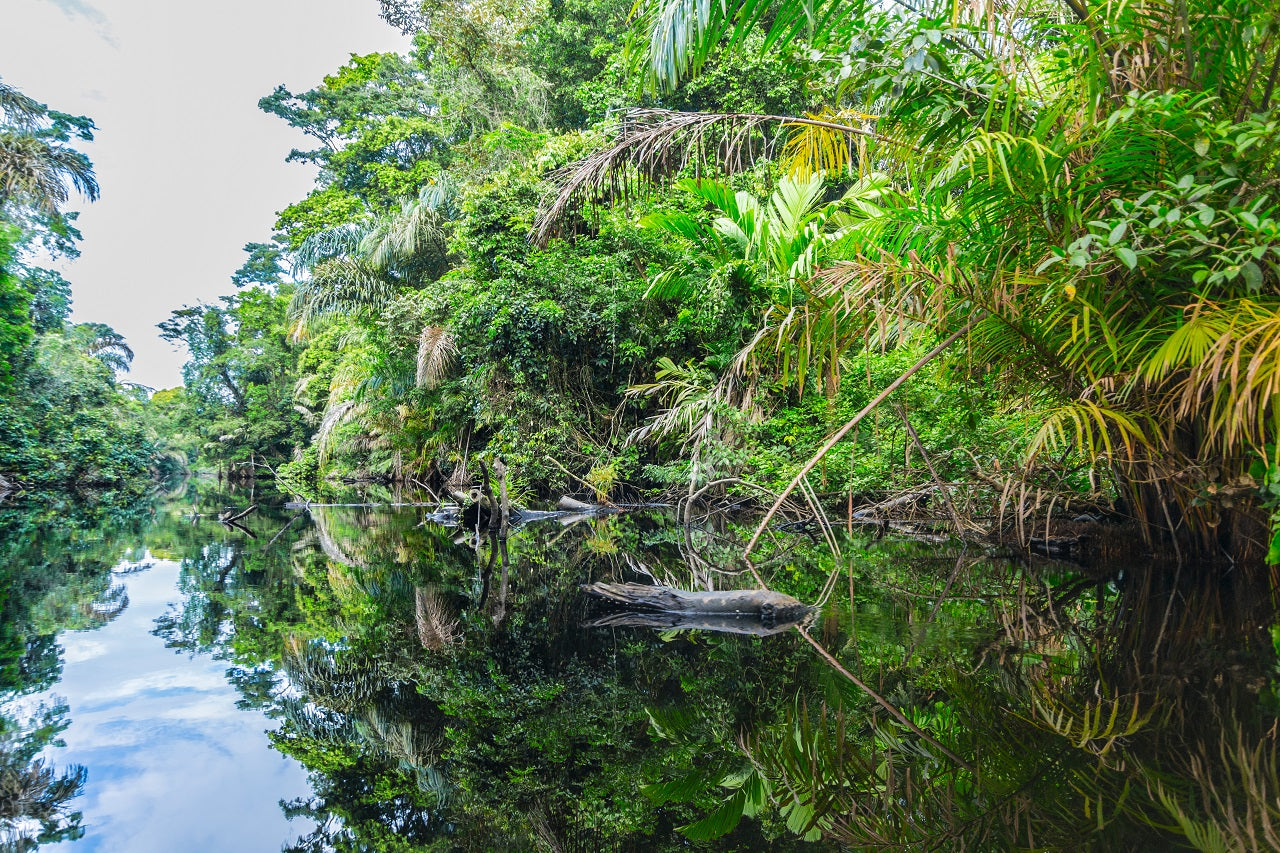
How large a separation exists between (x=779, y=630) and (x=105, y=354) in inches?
1478

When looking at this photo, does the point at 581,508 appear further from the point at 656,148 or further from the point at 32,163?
the point at 32,163

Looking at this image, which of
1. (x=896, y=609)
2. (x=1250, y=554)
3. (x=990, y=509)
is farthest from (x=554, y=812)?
(x=990, y=509)

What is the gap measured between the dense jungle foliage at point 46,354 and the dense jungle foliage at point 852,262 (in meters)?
4.83

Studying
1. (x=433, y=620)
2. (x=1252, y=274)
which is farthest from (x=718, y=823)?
(x=1252, y=274)

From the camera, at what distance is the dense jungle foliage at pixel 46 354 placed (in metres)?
12.5

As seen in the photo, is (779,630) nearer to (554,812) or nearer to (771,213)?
(554,812)

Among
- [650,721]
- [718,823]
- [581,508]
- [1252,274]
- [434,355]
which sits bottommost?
[581,508]

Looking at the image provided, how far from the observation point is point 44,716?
185 centimetres

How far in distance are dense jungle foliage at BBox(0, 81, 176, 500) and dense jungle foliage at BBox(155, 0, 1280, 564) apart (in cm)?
483

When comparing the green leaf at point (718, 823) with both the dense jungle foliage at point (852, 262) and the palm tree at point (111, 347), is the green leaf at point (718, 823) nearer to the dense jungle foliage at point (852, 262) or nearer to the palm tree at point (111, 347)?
the dense jungle foliage at point (852, 262)

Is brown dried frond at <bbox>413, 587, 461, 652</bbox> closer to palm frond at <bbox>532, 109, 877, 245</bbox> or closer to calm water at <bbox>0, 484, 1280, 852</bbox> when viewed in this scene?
calm water at <bbox>0, 484, 1280, 852</bbox>

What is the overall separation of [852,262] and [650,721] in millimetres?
2532

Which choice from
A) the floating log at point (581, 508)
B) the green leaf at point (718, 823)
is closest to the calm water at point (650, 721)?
the green leaf at point (718, 823)

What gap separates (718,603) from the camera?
116 inches
